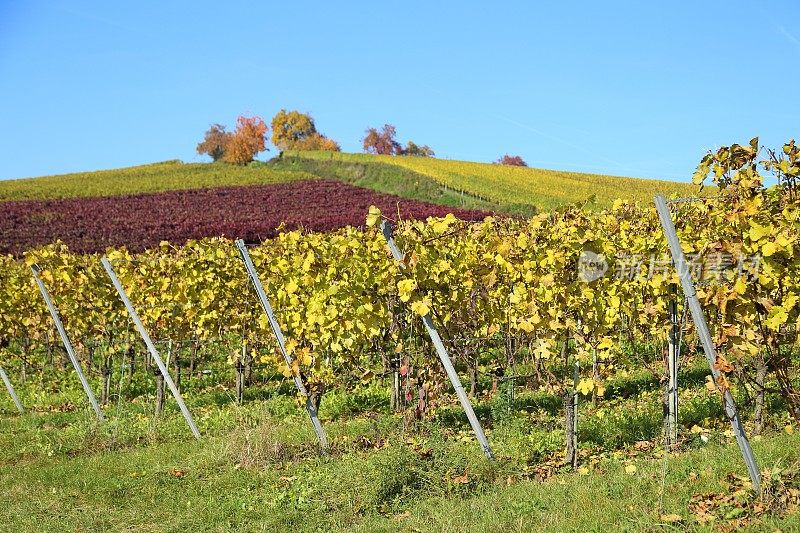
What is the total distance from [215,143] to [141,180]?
3241 centimetres

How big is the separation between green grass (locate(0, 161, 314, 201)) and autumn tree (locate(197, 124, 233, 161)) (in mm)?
19848

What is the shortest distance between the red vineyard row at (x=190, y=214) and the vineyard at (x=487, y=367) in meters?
21.3

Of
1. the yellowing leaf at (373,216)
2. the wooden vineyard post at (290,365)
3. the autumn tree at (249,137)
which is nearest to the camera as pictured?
the yellowing leaf at (373,216)

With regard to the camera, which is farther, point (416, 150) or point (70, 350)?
point (416, 150)

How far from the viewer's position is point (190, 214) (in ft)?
132

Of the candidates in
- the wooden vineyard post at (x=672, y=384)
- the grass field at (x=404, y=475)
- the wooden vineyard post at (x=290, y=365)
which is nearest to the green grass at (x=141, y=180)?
the grass field at (x=404, y=475)

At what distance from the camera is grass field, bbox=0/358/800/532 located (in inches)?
186

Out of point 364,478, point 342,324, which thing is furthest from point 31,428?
point 364,478

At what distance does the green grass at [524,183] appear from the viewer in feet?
138

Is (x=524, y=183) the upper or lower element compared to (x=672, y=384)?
upper

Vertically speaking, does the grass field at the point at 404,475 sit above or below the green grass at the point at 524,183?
below

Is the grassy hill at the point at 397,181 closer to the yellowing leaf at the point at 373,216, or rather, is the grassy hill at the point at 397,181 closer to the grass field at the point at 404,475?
the grass field at the point at 404,475

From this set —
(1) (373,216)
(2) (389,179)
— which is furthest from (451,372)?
(2) (389,179)

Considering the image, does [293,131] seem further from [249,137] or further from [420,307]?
[420,307]
